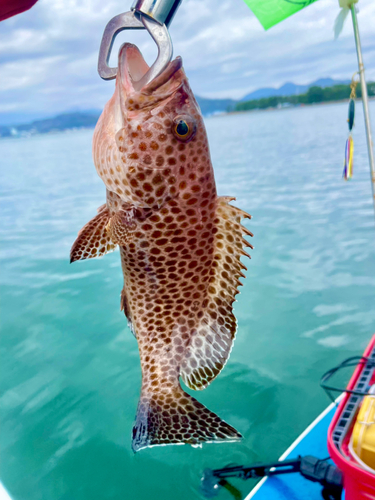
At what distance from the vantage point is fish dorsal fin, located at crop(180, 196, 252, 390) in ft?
4.36

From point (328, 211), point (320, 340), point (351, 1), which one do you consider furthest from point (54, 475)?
point (328, 211)

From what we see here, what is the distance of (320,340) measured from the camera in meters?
7.43

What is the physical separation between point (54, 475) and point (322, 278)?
6795 mm

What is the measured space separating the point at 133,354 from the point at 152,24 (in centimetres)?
691

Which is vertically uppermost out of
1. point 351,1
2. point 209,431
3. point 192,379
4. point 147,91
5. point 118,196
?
point 351,1

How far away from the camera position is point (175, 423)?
4.49 ft

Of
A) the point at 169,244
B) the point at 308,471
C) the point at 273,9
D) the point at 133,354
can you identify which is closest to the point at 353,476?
the point at 308,471

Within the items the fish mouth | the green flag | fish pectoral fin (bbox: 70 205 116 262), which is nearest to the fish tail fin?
fish pectoral fin (bbox: 70 205 116 262)

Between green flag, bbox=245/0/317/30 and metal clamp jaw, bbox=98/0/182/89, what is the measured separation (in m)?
3.04

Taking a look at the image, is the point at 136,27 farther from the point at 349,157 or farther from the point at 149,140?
the point at 349,157

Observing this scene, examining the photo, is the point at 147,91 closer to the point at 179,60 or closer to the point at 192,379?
the point at 179,60

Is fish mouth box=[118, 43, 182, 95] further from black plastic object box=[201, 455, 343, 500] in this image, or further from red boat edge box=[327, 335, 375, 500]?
black plastic object box=[201, 455, 343, 500]

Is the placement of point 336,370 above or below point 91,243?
below

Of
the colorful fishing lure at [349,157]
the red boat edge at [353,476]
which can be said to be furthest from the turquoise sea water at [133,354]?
the colorful fishing lure at [349,157]
